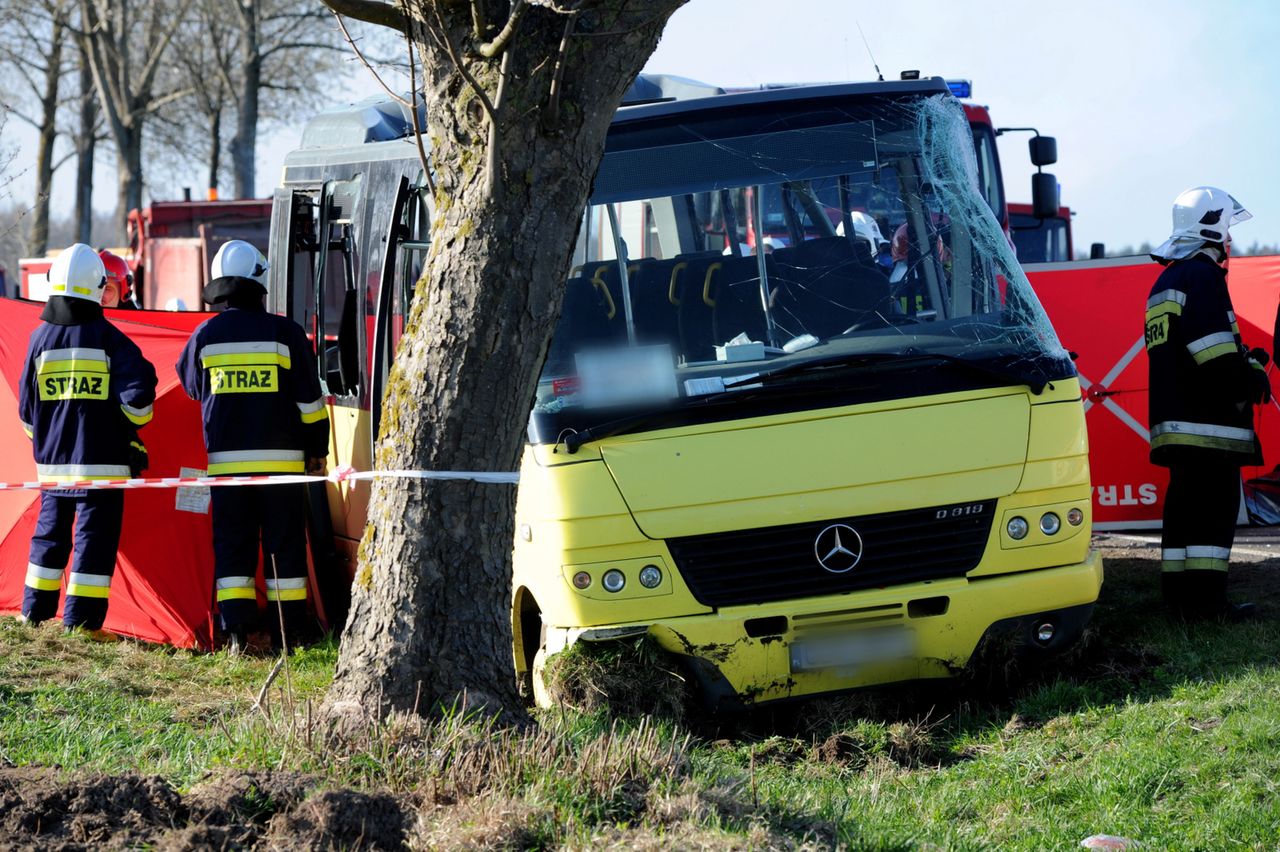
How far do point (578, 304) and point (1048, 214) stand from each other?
22.0 ft

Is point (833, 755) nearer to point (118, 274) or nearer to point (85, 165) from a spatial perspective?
point (118, 274)

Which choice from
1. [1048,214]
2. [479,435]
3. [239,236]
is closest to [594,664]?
[479,435]

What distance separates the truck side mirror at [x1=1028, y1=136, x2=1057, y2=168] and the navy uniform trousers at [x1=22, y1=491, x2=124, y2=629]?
309 inches

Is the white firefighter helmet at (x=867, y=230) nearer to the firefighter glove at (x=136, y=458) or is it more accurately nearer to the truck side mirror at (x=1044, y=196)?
the firefighter glove at (x=136, y=458)

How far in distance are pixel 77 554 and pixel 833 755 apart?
4.18m

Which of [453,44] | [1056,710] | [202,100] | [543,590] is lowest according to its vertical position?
[1056,710]

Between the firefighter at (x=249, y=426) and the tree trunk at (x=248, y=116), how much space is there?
23132mm

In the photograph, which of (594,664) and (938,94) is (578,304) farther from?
(938,94)

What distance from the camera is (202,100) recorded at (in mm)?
31969

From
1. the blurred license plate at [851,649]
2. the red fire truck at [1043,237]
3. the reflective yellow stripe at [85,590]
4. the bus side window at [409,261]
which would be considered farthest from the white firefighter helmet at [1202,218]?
the red fire truck at [1043,237]

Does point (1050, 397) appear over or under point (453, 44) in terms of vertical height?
under

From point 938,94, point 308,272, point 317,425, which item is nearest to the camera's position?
point 938,94

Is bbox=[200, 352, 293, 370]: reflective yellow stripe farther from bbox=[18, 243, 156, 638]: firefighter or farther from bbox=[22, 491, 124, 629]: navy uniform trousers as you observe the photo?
bbox=[22, 491, 124, 629]: navy uniform trousers

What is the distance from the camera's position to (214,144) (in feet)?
107
